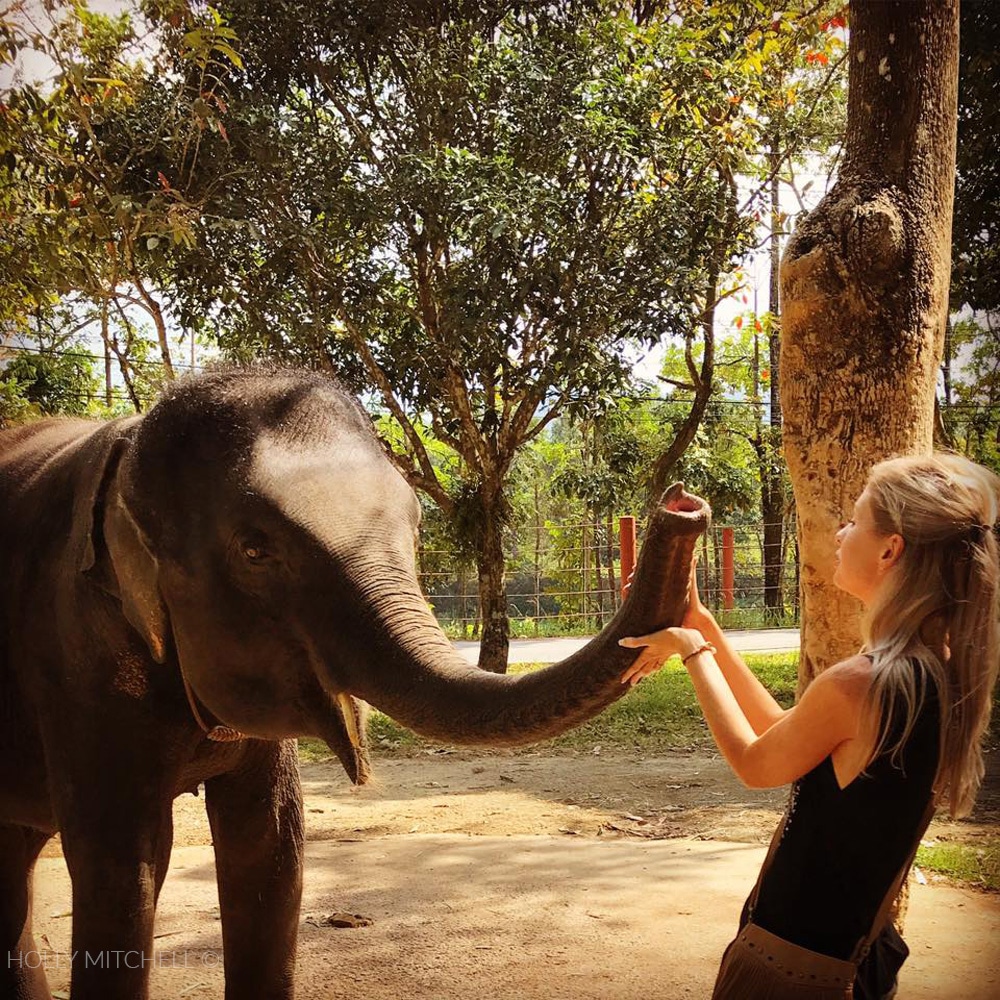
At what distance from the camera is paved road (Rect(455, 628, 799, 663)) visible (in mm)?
13539

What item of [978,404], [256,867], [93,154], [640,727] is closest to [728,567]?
[978,404]

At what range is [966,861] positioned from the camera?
4.69 metres

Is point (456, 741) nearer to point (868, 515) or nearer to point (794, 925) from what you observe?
point (794, 925)

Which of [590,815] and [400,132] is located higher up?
[400,132]

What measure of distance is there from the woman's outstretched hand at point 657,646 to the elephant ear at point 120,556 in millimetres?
1040

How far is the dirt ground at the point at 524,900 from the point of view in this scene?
3.52 metres

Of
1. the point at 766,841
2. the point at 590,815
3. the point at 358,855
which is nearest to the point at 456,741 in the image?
the point at 358,855

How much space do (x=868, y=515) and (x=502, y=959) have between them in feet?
7.94

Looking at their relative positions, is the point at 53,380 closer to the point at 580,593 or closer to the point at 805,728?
the point at 580,593

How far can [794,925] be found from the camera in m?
1.82

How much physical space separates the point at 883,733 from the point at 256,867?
1.61 meters

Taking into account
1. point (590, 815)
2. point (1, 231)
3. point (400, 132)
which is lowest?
point (590, 815)

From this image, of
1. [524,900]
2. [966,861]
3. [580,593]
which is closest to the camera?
[524,900]

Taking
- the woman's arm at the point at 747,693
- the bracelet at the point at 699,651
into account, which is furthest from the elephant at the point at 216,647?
the woman's arm at the point at 747,693
